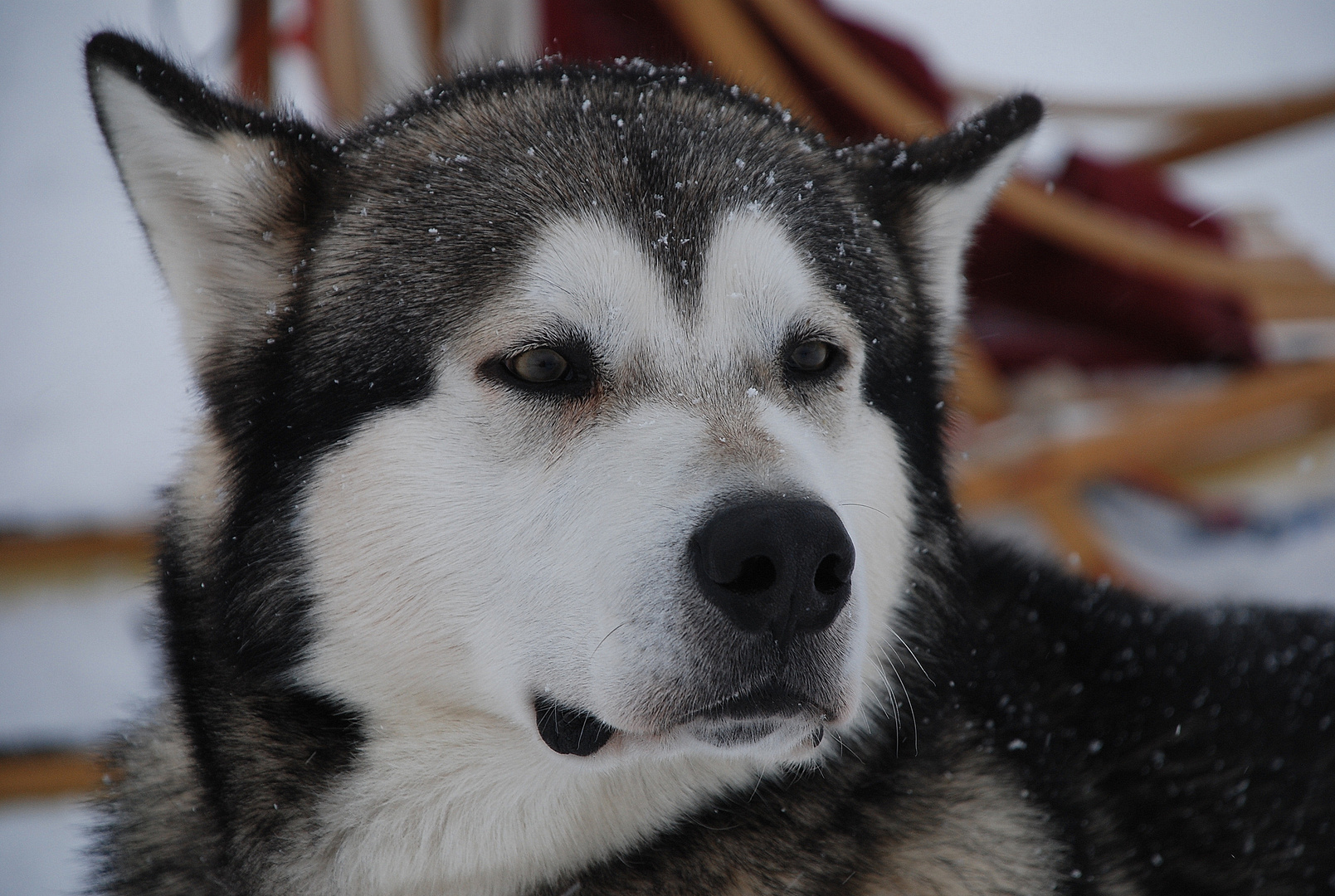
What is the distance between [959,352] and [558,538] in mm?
1129

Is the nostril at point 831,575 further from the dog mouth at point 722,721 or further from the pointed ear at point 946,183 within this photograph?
the pointed ear at point 946,183

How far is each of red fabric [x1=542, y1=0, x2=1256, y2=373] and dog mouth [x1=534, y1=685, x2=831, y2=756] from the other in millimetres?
3589

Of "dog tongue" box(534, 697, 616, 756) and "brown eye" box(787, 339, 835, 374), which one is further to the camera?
"brown eye" box(787, 339, 835, 374)

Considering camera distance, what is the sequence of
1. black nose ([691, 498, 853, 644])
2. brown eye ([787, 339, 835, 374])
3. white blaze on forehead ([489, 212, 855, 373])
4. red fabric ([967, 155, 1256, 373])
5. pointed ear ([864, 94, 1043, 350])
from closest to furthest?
1. black nose ([691, 498, 853, 644])
2. white blaze on forehead ([489, 212, 855, 373])
3. brown eye ([787, 339, 835, 374])
4. pointed ear ([864, 94, 1043, 350])
5. red fabric ([967, 155, 1256, 373])

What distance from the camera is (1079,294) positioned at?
4898mm

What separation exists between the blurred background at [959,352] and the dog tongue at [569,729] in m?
1.09

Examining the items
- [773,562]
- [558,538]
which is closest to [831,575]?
[773,562]

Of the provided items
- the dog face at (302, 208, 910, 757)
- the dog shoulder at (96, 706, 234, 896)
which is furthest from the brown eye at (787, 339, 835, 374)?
the dog shoulder at (96, 706, 234, 896)

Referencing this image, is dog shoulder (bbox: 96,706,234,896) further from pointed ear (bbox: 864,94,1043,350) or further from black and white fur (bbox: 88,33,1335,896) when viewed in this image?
pointed ear (bbox: 864,94,1043,350)

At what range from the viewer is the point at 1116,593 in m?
2.37

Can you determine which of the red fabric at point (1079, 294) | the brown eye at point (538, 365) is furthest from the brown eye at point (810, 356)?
the red fabric at point (1079, 294)

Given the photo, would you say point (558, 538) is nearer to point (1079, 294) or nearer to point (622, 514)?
point (622, 514)

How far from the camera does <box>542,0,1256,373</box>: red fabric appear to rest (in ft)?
15.3

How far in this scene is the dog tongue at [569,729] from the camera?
1372 mm
